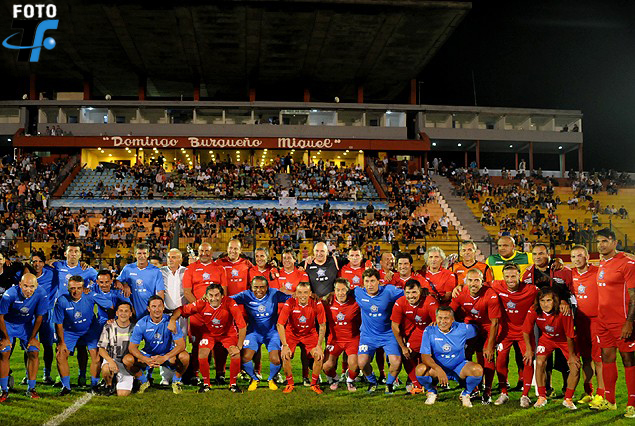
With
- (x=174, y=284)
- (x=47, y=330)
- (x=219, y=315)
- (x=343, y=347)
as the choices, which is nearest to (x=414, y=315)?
(x=343, y=347)

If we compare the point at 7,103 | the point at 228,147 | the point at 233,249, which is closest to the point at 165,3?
the point at 228,147

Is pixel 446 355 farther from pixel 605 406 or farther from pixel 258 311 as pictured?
pixel 258 311

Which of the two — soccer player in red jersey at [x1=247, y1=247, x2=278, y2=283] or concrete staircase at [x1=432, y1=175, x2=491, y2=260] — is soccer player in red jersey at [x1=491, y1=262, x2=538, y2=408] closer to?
soccer player in red jersey at [x1=247, y1=247, x2=278, y2=283]

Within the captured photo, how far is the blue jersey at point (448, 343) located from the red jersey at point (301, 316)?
1766 mm

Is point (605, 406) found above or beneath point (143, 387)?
beneath

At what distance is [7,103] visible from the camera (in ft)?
139

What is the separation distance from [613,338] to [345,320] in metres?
3.68

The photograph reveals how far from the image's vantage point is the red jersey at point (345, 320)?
9.34 metres

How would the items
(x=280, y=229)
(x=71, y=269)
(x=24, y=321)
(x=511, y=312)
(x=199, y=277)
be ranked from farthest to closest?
(x=280, y=229) → (x=71, y=269) → (x=199, y=277) → (x=24, y=321) → (x=511, y=312)

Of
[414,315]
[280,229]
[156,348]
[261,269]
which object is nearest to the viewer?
[414,315]

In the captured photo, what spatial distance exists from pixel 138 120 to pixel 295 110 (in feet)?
36.1

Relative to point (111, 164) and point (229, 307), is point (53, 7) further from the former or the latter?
point (229, 307)

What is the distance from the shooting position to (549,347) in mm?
8258

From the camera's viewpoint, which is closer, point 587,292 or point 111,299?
point 587,292
